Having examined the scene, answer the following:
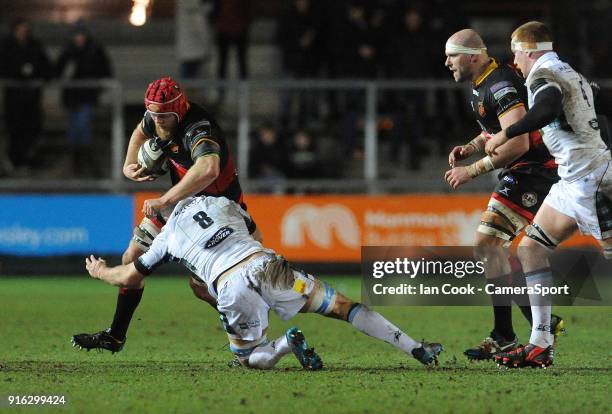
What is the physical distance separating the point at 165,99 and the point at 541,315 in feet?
9.81

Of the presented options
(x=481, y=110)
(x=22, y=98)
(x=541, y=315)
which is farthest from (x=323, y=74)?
(x=541, y=315)

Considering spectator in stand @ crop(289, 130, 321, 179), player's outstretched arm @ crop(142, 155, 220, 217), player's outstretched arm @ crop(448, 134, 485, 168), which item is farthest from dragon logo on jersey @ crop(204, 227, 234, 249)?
spectator in stand @ crop(289, 130, 321, 179)

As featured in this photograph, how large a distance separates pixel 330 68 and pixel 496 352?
9426 millimetres

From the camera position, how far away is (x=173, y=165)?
9250 mm

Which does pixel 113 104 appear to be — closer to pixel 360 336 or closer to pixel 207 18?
pixel 207 18

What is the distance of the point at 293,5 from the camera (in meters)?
18.1

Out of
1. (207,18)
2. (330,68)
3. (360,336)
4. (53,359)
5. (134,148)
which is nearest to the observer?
(53,359)

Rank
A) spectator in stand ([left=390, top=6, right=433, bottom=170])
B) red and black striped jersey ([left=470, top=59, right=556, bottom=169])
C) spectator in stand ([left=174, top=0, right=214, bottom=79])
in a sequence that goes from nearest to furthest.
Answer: red and black striped jersey ([left=470, top=59, right=556, bottom=169]) → spectator in stand ([left=390, top=6, right=433, bottom=170]) → spectator in stand ([left=174, top=0, right=214, bottom=79])

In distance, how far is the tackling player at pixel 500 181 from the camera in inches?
356

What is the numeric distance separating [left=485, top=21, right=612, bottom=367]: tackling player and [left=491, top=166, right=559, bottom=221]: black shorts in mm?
644

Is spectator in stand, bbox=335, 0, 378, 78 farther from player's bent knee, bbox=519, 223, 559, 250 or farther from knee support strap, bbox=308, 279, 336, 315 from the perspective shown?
knee support strap, bbox=308, 279, 336, 315

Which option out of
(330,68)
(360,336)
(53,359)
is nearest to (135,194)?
(330,68)

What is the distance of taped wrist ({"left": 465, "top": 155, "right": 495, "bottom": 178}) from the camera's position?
8477 mm

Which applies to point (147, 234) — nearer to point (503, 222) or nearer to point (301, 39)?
point (503, 222)
